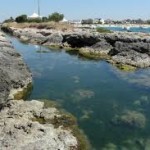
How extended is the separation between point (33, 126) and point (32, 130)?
22.3 inches

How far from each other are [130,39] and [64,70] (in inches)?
845

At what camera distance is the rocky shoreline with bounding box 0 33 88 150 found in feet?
71.0

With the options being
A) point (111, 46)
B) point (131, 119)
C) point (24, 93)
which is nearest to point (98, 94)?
point (24, 93)

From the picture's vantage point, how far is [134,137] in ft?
84.6

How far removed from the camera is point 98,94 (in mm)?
37125

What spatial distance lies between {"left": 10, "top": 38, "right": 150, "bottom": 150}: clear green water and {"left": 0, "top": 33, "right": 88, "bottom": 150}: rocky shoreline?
1761 mm

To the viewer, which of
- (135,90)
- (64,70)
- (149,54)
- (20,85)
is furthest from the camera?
(149,54)

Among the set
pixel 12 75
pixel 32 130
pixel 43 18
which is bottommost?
pixel 43 18

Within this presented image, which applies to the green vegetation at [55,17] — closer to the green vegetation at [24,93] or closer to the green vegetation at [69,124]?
the green vegetation at [24,93]

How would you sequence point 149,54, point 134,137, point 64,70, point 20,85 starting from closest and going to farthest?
1. point 134,137
2. point 20,85
3. point 64,70
4. point 149,54

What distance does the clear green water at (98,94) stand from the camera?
26.1 meters

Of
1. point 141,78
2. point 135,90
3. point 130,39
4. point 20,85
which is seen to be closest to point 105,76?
point 141,78

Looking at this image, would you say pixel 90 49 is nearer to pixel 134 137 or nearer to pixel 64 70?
pixel 64 70

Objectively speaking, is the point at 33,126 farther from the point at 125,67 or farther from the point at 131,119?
the point at 125,67
